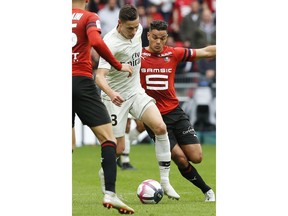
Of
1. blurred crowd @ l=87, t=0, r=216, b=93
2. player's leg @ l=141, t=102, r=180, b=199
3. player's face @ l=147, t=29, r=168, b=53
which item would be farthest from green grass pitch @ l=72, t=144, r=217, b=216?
blurred crowd @ l=87, t=0, r=216, b=93

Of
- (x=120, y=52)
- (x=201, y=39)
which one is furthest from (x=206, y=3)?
(x=120, y=52)

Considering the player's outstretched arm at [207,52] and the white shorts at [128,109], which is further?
the player's outstretched arm at [207,52]

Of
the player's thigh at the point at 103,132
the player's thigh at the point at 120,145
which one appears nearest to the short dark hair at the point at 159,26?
the player's thigh at the point at 120,145

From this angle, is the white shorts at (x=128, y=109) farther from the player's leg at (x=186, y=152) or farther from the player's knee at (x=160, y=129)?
the player's leg at (x=186, y=152)

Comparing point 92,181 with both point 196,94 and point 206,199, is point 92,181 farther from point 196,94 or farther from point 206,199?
point 196,94

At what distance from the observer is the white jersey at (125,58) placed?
9.44m

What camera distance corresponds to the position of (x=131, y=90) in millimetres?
9641

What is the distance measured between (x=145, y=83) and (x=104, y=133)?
220cm

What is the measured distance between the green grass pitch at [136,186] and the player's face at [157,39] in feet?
5.41

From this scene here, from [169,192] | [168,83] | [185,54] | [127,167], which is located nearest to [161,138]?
[169,192]

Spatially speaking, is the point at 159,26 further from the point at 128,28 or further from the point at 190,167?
the point at 190,167

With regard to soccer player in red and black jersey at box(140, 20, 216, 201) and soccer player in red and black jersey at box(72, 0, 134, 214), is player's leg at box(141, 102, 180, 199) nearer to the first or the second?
soccer player in red and black jersey at box(140, 20, 216, 201)

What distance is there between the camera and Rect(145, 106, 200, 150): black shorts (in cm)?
964

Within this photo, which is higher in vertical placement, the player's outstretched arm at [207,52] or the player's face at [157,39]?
the player's face at [157,39]
